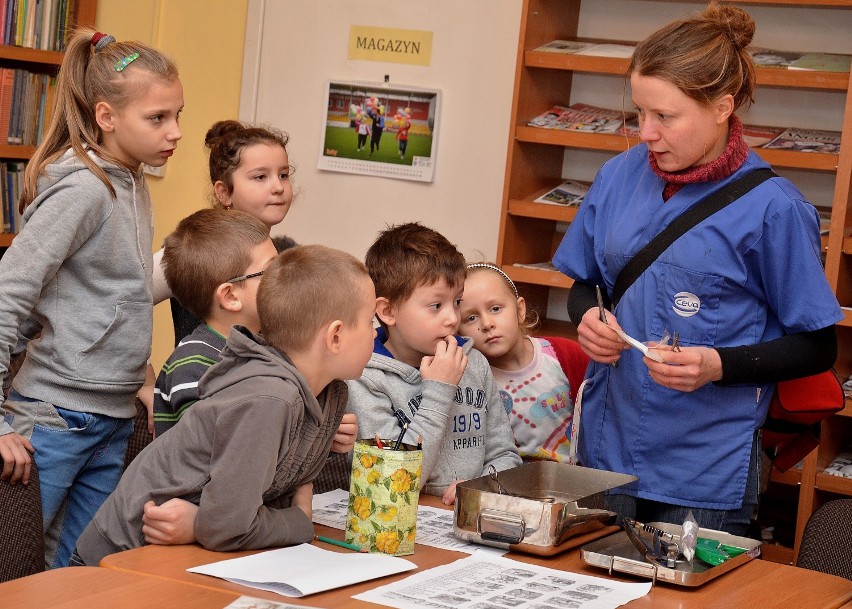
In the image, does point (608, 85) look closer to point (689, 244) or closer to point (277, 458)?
point (689, 244)

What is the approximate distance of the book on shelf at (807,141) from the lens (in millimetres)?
3164

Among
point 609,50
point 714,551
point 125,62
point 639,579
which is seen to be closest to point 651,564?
point 639,579

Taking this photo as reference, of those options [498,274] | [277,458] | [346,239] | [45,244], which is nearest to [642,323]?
[498,274]

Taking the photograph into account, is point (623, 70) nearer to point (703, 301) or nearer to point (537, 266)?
point (537, 266)

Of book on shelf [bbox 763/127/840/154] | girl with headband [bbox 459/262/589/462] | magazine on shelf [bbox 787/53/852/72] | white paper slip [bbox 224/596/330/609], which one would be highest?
magazine on shelf [bbox 787/53/852/72]

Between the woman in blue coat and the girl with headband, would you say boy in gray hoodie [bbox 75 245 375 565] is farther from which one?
the girl with headband

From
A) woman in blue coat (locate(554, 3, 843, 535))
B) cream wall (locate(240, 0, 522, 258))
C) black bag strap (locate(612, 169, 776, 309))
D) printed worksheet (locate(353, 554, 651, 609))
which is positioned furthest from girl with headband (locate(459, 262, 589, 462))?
cream wall (locate(240, 0, 522, 258))

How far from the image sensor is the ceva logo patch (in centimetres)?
197

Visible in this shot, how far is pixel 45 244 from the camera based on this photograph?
2.08 meters

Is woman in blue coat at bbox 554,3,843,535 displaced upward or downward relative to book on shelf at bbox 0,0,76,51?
downward

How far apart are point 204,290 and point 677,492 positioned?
973 mm

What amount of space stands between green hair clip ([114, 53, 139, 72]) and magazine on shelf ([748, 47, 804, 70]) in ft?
5.85

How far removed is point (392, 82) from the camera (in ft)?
13.4

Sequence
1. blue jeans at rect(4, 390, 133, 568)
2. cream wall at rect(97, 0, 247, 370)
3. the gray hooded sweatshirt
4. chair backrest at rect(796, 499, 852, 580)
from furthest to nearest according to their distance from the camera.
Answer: cream wall at rect(97, 0, 247, 370) < blue jeans at rect(4, 390, 133, 568) < chair backrest at rect(796, 499, 852, 580) < the gray hooded sweatshirt
